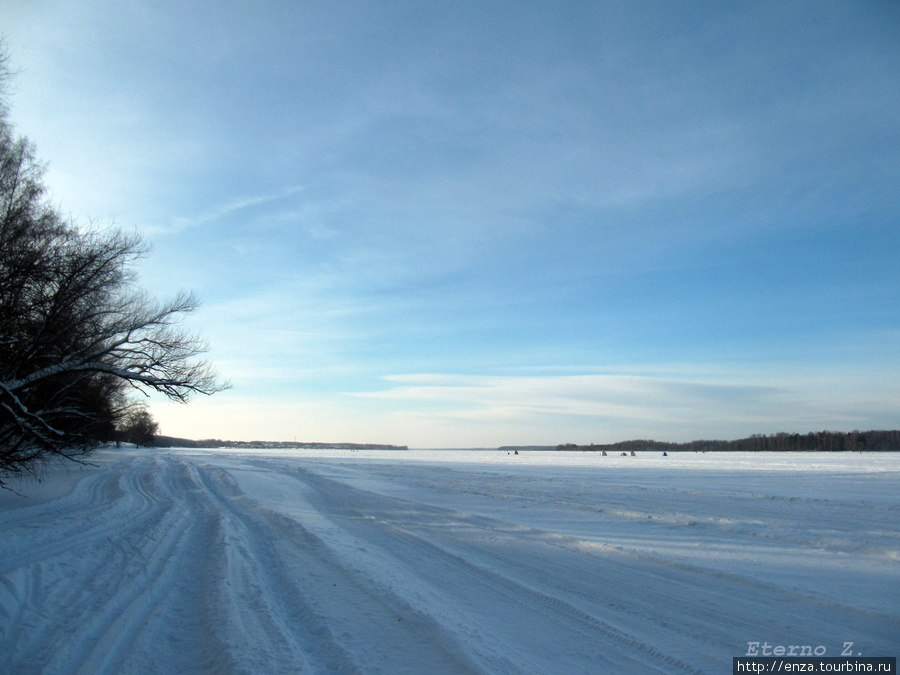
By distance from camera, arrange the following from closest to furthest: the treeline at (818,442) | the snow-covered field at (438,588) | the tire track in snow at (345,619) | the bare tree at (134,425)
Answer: the tire track in snow at (345,619)
the snow-covered field at (438,588)
the bare tree at (134,425)
the treeline at (818,442)

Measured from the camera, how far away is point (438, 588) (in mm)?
6496

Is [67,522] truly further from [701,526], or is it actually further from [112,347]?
[701,526]

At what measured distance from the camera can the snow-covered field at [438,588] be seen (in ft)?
14.8

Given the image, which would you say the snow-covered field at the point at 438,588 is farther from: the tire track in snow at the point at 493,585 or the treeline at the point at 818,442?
the treeline at the point at 818,442

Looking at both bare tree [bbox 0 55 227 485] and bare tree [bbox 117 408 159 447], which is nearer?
bare tree [bbox 0 55 227 485]

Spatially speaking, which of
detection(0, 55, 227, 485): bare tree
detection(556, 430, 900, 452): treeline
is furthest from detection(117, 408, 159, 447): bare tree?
detection(556, 430, 900, 452): treeline

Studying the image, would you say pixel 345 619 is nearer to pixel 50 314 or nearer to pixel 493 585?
pixel 493 585

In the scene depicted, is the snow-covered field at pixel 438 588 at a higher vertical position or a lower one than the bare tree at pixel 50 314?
lower

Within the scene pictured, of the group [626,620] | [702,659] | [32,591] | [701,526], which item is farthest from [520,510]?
[32,591]

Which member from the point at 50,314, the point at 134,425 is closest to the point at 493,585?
the point at 50,314

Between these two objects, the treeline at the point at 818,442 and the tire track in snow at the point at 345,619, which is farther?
the treeline at the point at 818,442

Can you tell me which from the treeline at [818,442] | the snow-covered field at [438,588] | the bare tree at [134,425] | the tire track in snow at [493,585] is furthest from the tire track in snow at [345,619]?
the treeline at [818,442]

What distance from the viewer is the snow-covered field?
4.52m

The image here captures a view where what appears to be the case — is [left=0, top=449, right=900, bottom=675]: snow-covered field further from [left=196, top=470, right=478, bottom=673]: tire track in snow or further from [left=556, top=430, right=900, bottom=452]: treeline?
[left=556, top=430, right=900, bottom=452]: treeline
